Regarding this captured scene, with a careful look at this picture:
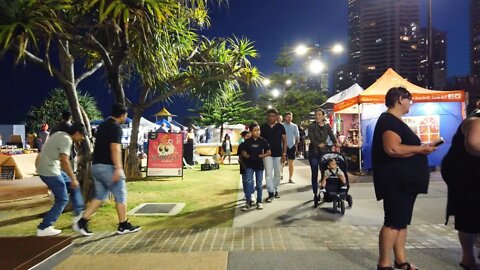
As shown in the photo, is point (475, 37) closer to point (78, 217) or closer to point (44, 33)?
point (44, 33)

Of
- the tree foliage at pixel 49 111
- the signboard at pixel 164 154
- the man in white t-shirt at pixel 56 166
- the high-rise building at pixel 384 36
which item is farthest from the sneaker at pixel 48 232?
the high-rise building at pixel 384 36

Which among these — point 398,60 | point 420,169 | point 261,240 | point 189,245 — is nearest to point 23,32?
point 189,245

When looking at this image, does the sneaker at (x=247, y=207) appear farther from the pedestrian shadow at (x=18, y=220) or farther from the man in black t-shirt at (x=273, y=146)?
the pedestrian shadow at (x=18, y=220)

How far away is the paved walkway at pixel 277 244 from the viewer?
4531mm

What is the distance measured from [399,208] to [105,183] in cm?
398

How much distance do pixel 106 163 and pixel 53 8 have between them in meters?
2.67

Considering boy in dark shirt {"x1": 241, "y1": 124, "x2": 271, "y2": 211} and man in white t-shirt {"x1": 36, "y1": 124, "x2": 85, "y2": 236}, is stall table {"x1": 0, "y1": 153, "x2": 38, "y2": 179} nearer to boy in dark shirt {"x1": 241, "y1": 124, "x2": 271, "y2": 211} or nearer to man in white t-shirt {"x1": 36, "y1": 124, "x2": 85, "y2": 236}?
man in white t-shirt {"x1": 36, "y1": 124, "x2": 85, "y2": 236}

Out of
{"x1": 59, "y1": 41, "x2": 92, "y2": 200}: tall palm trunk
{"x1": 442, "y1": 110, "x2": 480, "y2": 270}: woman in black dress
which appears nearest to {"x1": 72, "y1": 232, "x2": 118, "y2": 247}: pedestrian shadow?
{"x1": 59, "y1": 41, "x2": 92, "y2": 200}: tall palm trunk

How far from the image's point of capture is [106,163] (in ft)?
19.3

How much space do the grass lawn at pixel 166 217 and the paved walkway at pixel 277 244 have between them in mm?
464

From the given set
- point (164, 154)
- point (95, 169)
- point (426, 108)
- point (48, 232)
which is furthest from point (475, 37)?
point (48, 232)

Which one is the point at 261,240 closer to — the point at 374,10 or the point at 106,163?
the point at 106,163

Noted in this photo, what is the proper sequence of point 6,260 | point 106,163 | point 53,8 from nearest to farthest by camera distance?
1. point 6,260
2. point 106,163
3. point 53,8

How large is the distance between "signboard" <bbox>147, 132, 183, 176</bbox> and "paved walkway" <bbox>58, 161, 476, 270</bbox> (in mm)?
6087
